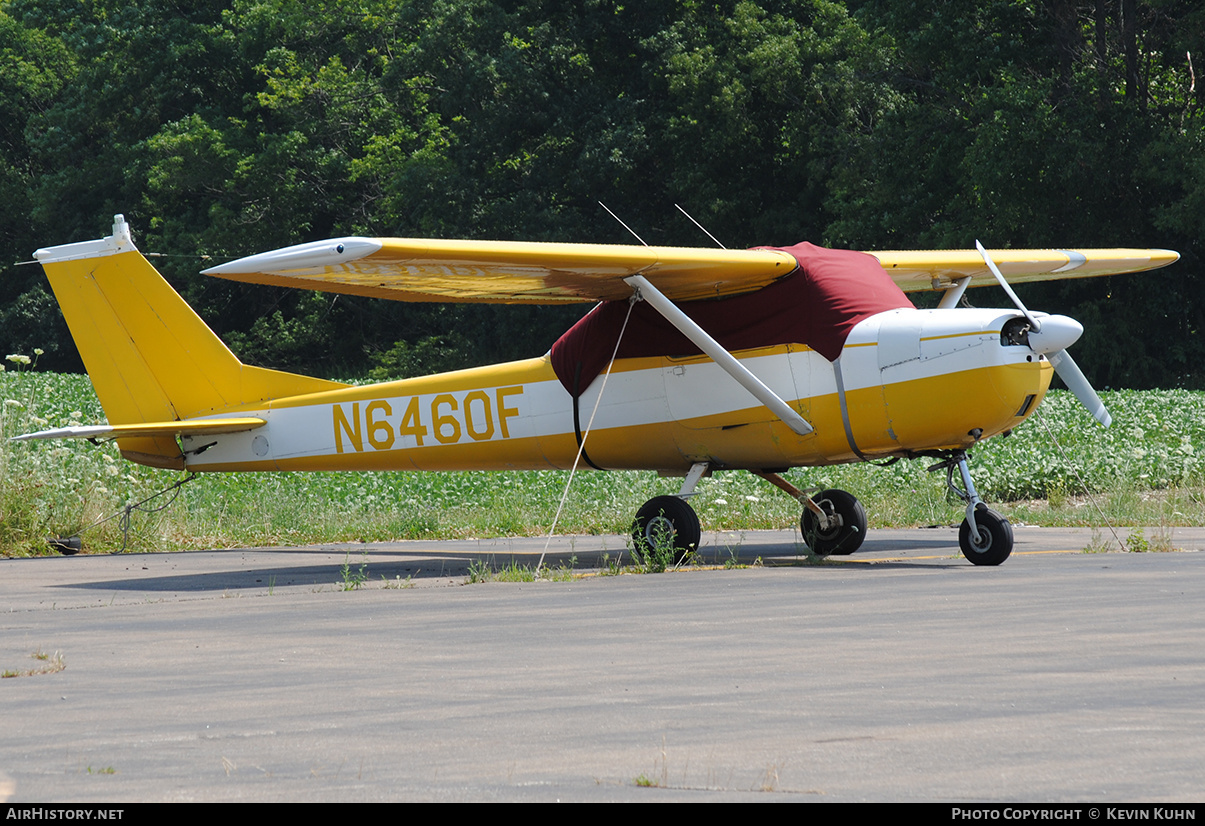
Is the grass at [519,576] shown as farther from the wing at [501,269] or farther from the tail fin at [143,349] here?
the tail fin at [143,349]

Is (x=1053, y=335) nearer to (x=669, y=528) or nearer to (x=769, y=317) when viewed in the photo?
(x=769, y=317)

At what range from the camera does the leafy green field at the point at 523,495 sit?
15172 mm

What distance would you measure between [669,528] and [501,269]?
2592 mm

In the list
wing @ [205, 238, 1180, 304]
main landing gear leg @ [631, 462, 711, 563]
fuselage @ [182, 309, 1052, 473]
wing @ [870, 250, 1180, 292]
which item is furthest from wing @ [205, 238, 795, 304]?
wing @ [870, 250, 1180, 292]

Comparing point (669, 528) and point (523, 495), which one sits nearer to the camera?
point (669, 528)

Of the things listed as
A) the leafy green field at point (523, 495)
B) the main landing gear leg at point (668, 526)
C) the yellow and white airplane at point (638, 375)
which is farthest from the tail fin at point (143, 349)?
the main landing gear leg at point (668, 526)

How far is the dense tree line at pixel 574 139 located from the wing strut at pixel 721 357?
26.6 m

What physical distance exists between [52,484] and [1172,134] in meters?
30.7

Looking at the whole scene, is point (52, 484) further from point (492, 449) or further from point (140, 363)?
point (492, 449)

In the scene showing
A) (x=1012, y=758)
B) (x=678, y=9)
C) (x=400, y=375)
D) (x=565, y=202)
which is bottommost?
(x=400, y=375)

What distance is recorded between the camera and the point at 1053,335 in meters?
11.0

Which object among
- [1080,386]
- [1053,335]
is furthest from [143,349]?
[1080,386]

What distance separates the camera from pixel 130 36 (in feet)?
192
